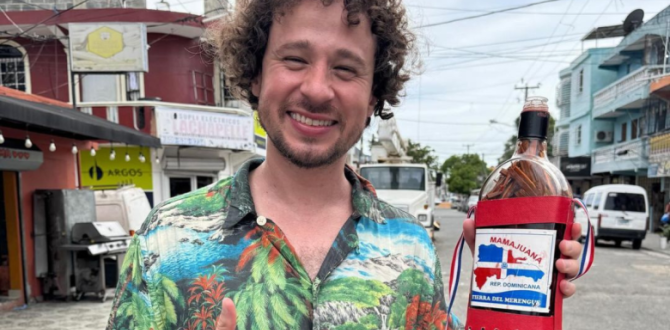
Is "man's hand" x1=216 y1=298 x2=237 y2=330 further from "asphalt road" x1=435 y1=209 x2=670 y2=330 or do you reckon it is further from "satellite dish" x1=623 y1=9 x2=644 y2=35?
"satellite dish" x1=623 y1=9 x2=644 y2=35

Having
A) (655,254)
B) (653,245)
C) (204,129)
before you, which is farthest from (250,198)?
(653,245)

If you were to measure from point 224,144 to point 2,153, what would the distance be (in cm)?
742

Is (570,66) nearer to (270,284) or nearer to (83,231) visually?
(83,231)

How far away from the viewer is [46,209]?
7.19 meters

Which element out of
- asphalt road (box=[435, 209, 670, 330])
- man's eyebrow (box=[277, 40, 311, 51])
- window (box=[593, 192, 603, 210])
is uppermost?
man's eyebrow (box=[277, 40, 311, 51])

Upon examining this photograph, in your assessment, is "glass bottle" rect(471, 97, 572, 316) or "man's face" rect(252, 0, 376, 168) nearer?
"glass bottle" rect(471, 97, 572, 316)

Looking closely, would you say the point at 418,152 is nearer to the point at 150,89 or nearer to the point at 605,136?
the point at 605,136

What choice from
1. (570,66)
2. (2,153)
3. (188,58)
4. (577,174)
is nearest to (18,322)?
(2,153)

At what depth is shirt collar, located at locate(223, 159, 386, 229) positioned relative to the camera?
1.37m

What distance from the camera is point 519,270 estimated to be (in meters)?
1.24

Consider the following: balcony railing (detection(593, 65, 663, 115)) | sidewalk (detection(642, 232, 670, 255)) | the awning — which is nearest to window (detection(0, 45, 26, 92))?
the awning

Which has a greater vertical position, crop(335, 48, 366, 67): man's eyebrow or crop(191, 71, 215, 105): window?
crop(191, 71, 215, 105): window

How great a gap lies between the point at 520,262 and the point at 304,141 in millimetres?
753

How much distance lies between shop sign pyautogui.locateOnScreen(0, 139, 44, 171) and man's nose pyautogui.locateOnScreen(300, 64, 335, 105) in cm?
643
